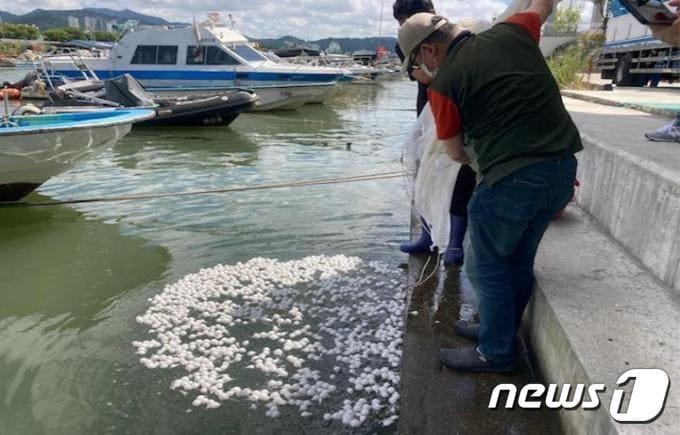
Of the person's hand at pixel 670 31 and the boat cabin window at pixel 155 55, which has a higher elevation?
the boat cabin window at pixel 155 55

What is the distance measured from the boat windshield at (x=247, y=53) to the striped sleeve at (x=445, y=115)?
16.6 metres

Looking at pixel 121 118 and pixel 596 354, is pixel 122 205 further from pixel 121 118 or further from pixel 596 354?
pixel 596 354

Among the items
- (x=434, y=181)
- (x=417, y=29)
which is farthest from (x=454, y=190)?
(x=417, y=29)

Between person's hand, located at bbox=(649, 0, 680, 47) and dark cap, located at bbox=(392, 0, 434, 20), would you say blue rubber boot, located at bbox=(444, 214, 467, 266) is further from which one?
person's hand, located at bbox=(649, 0, 680, 47)

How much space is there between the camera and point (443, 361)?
2475 millimetres

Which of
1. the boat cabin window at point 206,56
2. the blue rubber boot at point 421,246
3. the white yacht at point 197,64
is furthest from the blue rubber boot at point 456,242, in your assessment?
the boat cabin window at point 206,56

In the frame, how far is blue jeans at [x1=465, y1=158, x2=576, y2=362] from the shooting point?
201 centimetres

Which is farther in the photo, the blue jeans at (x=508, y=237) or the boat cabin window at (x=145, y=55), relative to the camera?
the boat cabin window at (x=145, y=55)

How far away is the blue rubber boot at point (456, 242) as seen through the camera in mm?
3484

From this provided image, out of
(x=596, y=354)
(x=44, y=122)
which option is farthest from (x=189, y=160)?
(x=596, y=354)

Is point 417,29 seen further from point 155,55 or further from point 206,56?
point 155,55

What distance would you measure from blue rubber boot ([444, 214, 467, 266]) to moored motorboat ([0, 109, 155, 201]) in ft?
14.6

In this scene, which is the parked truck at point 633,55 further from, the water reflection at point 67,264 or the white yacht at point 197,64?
the water reflection at point 67,264

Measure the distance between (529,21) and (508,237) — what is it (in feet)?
2.95
